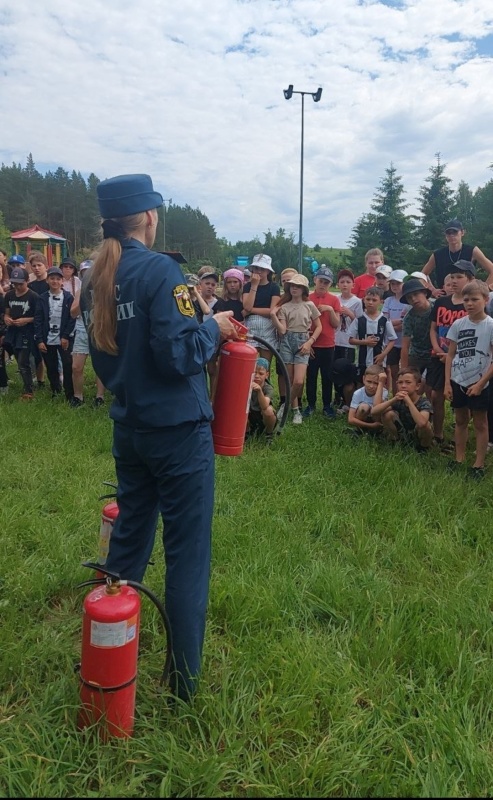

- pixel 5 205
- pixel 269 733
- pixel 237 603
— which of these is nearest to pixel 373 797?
pixel 269 733

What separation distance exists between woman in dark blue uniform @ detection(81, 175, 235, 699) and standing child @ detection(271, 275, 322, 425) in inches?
183

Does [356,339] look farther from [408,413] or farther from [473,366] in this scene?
[473,366]

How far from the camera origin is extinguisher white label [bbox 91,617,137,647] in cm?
195

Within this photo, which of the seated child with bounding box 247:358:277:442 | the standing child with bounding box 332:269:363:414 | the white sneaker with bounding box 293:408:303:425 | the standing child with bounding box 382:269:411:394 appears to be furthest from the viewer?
the standing child with bounding box 332:269:363:414

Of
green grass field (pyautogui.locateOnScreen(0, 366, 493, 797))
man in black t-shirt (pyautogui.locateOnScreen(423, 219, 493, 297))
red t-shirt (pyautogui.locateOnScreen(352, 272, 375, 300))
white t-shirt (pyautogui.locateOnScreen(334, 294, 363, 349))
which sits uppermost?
man in black t-shirt (pyautogui.locateOnScreen(423, 219, 493, 297))

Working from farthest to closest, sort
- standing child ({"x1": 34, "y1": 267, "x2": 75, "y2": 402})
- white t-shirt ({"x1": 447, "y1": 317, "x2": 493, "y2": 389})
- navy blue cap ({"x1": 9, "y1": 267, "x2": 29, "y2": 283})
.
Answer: navy blue cap ({"x1": 9, "y1": 267, "x2": 29, "y2": 283})
standing child ({"x1": 34, "y1": 267, "x2": 75, "y2": 402})
white t-shirt ({"x1": 447, "y1": 317, "x2": 493, "y2": 389})

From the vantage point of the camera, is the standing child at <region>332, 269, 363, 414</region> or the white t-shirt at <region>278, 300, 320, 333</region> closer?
the white t-shirt at <region>278, 300, 320, 333</region>

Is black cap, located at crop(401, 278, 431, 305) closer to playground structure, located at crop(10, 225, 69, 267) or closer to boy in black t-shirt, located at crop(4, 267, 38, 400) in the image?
boy in black t-shirt, located at crop(4, 267, 38, 400)

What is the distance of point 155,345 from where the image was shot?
1.95 m

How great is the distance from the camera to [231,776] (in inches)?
75.9

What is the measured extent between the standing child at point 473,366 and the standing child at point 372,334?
1557 millimetres

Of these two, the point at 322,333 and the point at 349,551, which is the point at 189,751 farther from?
the point at 322,333

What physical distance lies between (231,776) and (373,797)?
0.49 m

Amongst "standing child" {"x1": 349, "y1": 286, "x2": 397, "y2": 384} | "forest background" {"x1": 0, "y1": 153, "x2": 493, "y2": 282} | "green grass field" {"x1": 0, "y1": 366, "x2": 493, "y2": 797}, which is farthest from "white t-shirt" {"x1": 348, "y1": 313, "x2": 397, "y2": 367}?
"forest background" {"x1": 0, "y1": 153, "x2": 493, "y2": 282}
